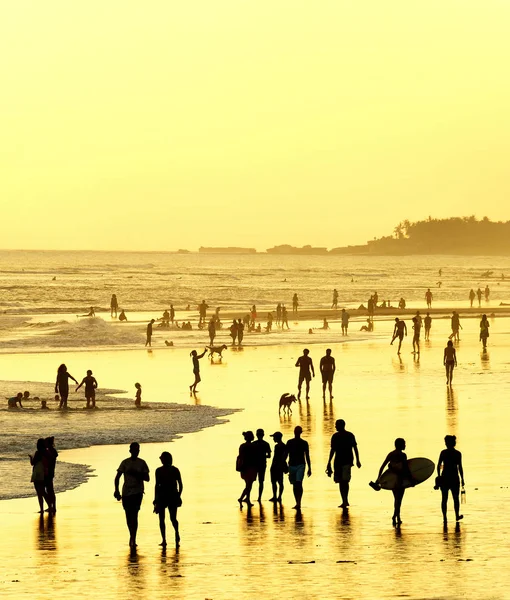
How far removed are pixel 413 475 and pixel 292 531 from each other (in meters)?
1.93

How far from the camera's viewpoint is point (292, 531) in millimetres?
16672

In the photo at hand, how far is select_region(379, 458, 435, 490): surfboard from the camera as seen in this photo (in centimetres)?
1686

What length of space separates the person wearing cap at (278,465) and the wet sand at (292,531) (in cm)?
33

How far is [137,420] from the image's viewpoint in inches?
1179

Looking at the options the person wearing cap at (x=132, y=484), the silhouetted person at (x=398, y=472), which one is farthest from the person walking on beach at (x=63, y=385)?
the person wearing cap at (x=132, y=484)

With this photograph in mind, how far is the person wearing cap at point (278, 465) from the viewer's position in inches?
722

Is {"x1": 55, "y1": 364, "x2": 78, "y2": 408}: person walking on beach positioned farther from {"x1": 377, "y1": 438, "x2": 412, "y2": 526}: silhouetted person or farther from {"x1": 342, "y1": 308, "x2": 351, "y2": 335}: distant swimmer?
{"x1": 342, "y1": 308, "x2": 351, "y2": 335}: distant swimmer

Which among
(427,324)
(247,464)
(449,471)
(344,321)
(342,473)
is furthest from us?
(344,321)

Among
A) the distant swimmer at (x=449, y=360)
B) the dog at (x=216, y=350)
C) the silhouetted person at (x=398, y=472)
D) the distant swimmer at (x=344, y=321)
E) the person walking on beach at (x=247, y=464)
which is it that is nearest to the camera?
the silhouetted person at (x=398, y=472)

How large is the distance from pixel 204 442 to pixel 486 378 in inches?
629

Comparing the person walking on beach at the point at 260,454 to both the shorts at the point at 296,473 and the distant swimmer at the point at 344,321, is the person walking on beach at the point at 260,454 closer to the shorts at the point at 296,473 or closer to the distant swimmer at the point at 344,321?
the shorts at the point at 296,473

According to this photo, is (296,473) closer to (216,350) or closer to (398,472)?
(398,472)

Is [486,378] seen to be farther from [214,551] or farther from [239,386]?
[214,551]

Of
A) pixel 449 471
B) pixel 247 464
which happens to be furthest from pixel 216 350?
Result: pixel 449 471
